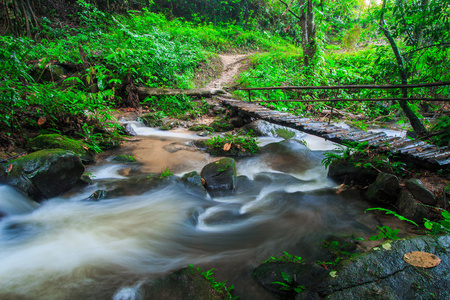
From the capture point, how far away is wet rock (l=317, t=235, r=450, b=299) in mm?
1311

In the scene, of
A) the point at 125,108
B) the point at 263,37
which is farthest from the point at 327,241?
the point at 263,37

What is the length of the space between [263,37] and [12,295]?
21017mm

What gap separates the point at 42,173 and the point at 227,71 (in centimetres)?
1144

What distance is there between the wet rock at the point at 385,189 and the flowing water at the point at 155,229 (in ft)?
0.84

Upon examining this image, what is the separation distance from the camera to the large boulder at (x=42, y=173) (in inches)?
134

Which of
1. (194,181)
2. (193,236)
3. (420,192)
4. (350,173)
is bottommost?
(193,236)

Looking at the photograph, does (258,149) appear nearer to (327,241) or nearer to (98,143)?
(327,241)

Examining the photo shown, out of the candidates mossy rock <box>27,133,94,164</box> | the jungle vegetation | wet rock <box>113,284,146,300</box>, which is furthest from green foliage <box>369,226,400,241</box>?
mossy rock <box>27,133,94,164</box>

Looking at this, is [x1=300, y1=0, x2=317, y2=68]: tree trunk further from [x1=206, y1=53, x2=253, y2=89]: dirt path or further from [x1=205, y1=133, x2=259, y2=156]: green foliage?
[x1=205, y1=133, x2=259, y2=156]: green foliage

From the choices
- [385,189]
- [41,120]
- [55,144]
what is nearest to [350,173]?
[385,189]

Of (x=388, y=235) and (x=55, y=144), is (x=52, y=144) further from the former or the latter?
(x=388, y=235)

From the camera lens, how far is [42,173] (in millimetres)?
3512

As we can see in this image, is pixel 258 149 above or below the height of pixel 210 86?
below

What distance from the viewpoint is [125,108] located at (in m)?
8.99
